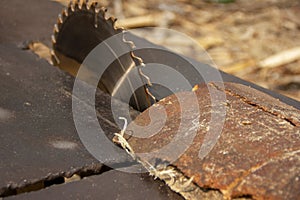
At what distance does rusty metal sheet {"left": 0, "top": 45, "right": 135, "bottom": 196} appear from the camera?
1.53 m

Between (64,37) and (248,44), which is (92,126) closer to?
(64,37)

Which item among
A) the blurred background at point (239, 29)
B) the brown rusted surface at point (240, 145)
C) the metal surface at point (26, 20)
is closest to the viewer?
the brown rusted surface at point (240, 145)

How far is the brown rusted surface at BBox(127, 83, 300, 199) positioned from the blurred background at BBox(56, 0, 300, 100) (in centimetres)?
274

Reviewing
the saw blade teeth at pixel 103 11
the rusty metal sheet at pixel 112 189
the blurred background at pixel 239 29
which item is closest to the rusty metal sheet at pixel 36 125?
the rusty metal sheet at pixel 112 189

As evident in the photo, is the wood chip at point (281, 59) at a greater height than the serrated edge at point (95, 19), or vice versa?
the serrated edge at point (95, 19)

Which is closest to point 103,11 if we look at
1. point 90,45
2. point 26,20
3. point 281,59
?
point 90,45

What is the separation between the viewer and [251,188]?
138 cm

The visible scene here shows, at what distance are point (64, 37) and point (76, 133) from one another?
0.66 meters

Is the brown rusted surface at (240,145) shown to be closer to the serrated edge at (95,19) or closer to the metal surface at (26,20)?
the serrated edge at (95,19)

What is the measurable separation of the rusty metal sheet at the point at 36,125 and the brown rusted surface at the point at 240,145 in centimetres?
17

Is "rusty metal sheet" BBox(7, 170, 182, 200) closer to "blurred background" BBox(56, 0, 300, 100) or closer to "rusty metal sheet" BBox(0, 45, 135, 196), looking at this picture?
"rusty metal sheet" BBox(0, 45, 135, 196)

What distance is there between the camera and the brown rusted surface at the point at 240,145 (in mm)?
1382

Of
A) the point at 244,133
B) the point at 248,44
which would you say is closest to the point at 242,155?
the point at 244,133

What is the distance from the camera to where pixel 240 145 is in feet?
4.90
